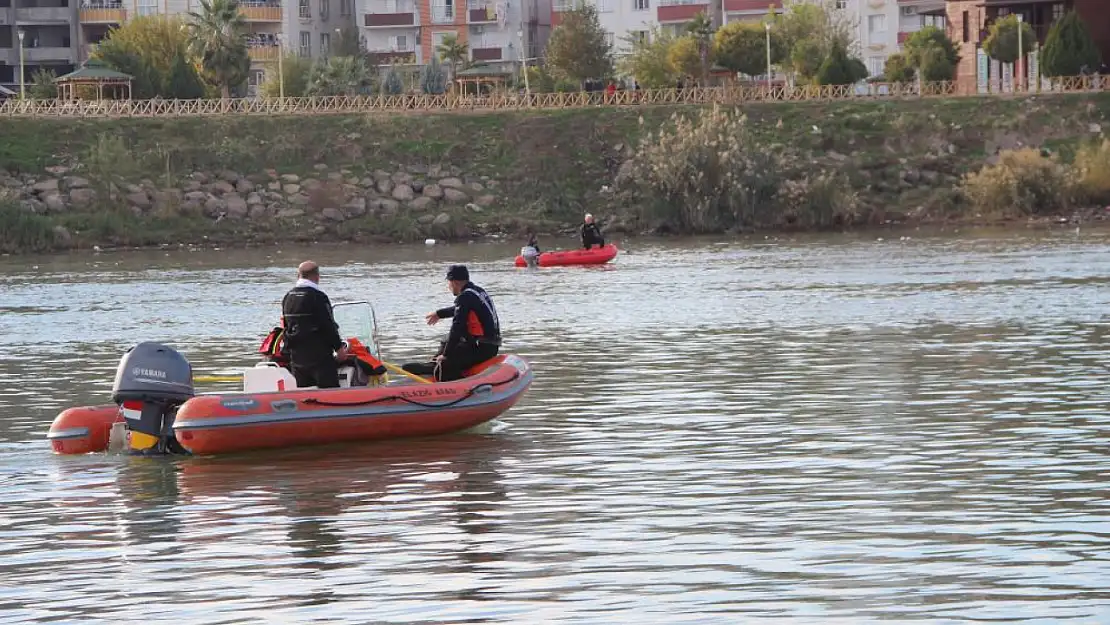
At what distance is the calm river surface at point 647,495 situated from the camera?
12273mm

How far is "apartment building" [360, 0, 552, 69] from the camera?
117500 millimetres

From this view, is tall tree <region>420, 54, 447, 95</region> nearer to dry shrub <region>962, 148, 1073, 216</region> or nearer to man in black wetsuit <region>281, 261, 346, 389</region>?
dry shrub <region>962, 148, 1073, 216</region>

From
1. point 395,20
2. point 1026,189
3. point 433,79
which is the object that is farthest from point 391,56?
point 1026,189

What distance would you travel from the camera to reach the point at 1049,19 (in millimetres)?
89500

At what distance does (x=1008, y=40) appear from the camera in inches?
3391

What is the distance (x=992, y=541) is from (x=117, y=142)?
66940 millimetres

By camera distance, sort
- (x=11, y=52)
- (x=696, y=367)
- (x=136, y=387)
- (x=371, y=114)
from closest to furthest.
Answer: (x=136, y=387)
(x=696, y=367)
(x=371, y=114)
(x=11, y=52)

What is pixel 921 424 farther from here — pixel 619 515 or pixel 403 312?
pixel 403 312

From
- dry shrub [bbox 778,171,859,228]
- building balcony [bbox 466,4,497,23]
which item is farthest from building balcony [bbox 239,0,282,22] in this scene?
dry shrub [bbox 778,171,859,228]

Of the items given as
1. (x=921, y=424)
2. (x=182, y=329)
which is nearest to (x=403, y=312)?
(x=182, y=329)

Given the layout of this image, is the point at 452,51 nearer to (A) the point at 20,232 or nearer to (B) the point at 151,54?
(B) the point at 151,54

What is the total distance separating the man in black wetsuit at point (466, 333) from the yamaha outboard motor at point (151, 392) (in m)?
2.91

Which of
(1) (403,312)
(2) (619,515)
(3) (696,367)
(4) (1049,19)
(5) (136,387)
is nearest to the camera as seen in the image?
(2) (619,515)

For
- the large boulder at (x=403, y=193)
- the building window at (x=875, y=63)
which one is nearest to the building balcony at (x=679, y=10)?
the building window at (x=875, y=63)
